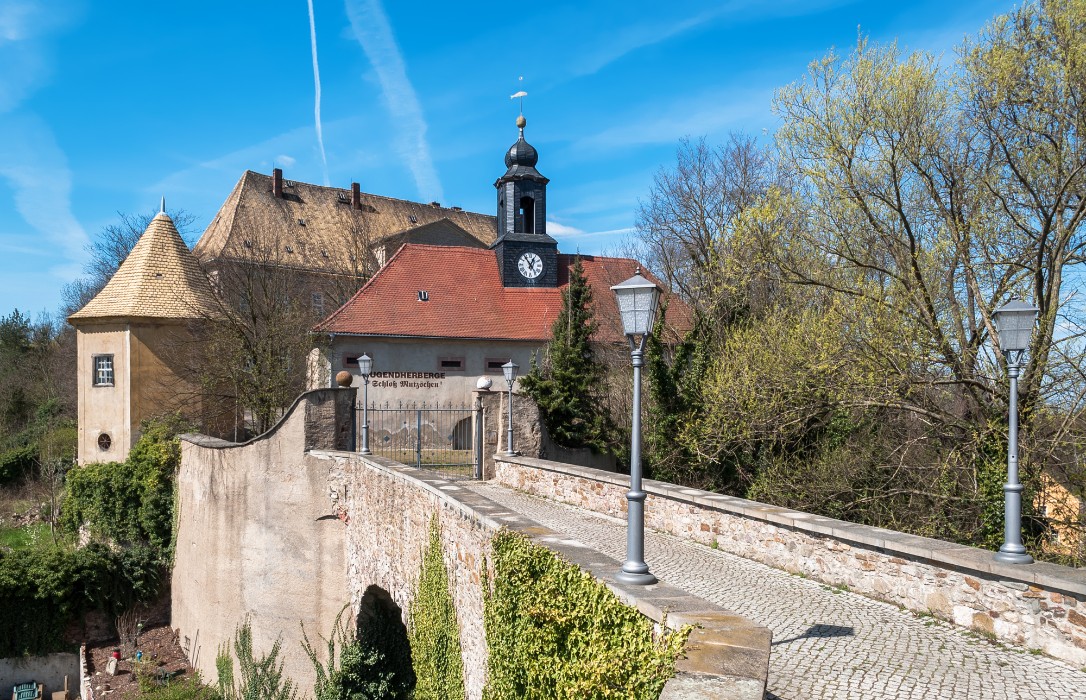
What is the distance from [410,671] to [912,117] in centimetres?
1191

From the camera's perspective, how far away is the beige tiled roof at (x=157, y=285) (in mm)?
22031

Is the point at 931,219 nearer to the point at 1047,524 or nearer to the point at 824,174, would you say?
the point at 824,174

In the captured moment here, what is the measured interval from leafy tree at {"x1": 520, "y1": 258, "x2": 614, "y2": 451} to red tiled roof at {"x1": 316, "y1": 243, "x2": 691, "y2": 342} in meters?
2.92

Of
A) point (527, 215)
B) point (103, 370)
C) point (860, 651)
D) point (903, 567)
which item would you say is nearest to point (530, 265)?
point (527, 215)

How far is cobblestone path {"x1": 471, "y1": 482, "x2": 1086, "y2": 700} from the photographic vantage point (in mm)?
5105

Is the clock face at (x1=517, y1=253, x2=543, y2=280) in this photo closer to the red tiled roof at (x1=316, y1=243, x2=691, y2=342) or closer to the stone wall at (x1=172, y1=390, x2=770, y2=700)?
the red tiled roof at (x1=316, y1=243, x2=691, y2=342)

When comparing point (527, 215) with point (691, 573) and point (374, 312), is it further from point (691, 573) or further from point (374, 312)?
point (691, 573)

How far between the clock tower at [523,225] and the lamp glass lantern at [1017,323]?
72.1 feet

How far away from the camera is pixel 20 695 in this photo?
20625 millimetres

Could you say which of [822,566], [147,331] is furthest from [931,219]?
[147,331]

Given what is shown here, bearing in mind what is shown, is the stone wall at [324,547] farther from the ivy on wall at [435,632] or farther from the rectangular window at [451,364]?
the rectangular window at [451,364]

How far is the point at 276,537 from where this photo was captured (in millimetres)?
14531

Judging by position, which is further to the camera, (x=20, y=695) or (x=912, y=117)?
(x=20, y=695)

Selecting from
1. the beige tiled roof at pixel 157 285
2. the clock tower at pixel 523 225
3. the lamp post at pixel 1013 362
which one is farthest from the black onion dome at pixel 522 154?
the lamp post at pixel 1013 362
